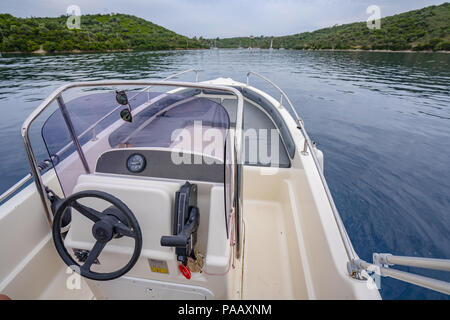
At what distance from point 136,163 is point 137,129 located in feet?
0.97

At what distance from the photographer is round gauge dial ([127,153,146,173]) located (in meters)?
1.36

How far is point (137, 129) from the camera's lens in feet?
5.01

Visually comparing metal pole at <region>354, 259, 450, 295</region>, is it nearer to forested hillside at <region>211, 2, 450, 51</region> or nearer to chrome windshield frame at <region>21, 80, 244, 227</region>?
chrome windshield frame at <region>21, 80, 244, 227</region>

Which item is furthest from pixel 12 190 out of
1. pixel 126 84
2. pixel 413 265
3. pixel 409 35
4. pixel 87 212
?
pixel 409 35

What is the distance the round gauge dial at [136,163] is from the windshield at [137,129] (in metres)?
0.07

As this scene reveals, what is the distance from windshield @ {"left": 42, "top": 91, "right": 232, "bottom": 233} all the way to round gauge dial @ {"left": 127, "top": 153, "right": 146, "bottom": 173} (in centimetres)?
7

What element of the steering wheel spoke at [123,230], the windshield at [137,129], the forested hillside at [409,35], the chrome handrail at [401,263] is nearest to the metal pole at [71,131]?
the windshield at [137,129]

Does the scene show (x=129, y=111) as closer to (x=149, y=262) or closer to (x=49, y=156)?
(x=49, y=156)

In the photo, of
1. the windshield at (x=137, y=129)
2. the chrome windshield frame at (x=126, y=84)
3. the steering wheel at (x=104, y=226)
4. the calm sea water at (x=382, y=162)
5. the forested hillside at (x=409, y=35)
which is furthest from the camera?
the forested hillside at (x=409, y=35)

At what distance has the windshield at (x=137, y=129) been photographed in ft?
→ 4.54

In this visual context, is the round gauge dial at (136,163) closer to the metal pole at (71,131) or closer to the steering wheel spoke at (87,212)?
the steering wheel spoke at (87,212)

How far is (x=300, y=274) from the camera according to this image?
1621 mm

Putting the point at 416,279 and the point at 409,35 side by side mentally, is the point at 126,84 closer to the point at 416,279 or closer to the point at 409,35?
the point at 416,279

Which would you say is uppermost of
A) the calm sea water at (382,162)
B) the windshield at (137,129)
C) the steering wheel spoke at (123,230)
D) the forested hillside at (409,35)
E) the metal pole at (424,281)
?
the forested hillside at (409,35)
